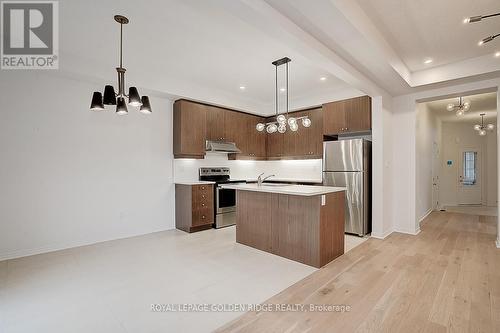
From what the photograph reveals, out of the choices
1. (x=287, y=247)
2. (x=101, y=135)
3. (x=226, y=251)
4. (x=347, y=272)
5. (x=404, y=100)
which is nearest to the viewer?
(x=347, y=272)

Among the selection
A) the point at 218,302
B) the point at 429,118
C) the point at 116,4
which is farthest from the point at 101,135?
the point at 429,118

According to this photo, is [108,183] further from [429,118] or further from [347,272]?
[429,118]

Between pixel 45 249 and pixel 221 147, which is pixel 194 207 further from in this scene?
pixel 45 249

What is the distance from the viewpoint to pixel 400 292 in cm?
256

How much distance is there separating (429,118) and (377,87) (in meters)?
3.42

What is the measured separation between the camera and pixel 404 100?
199 inches

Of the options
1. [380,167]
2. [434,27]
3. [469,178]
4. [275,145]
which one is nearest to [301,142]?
[275,145]

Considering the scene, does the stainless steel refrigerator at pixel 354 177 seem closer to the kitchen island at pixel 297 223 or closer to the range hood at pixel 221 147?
the kitchen island at pixel 297 223

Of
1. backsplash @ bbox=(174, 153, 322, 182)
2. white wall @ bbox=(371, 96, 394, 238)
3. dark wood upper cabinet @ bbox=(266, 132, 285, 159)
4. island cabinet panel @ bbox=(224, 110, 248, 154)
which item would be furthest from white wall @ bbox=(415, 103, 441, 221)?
island cabinet panel @ bbox=(224, 110, 248, 154)

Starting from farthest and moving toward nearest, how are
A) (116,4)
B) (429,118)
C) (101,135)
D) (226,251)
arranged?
(429,118), (101,135), (226,251), (116,4)

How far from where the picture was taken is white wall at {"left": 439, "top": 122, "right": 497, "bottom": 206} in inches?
332

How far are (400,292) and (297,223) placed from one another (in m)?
1.37

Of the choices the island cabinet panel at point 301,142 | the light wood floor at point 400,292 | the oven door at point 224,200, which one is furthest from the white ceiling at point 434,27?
the oven door at point 224,200

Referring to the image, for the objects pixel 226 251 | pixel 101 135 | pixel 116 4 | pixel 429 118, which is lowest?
pixel 226 251
